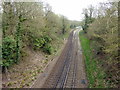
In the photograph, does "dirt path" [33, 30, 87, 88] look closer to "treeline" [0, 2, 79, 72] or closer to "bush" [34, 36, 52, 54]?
"treeline" [0, 2, 79, 72]

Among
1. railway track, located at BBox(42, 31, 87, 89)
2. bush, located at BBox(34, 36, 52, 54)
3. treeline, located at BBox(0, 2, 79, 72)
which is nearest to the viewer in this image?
railway track, located at BBox(42, 31, 87, 89)

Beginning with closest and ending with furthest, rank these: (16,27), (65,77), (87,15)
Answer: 1. (65,77)
2. (16,27)
3. (87,15)

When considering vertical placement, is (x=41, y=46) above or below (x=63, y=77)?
above

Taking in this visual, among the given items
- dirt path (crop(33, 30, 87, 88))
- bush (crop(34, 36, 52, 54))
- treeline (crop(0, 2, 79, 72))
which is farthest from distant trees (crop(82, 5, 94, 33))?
dirt path (crop(33, 30, 87, 88))

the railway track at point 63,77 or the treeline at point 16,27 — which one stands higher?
the treeline at point 16,27

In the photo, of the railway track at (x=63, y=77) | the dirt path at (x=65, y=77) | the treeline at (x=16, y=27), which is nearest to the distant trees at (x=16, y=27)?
the treeline at (x=16, y=27)

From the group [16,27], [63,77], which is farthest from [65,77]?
[16,27]

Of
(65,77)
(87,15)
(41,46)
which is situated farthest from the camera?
(87,15)

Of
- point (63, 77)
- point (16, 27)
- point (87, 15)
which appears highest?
point (87, 15)

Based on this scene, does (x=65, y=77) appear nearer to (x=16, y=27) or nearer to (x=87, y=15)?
(x=16, y=27)

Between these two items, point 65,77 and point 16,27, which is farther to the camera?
point 16,27

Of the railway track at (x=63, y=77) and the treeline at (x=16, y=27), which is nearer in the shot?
the railway track at (x=63, y=77)

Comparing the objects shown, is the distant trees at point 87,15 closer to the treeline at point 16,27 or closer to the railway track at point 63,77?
the treeline at point 16,27

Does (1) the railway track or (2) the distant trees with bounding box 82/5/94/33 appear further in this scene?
(2) the distant trees with bounding box 82/5/94/33
